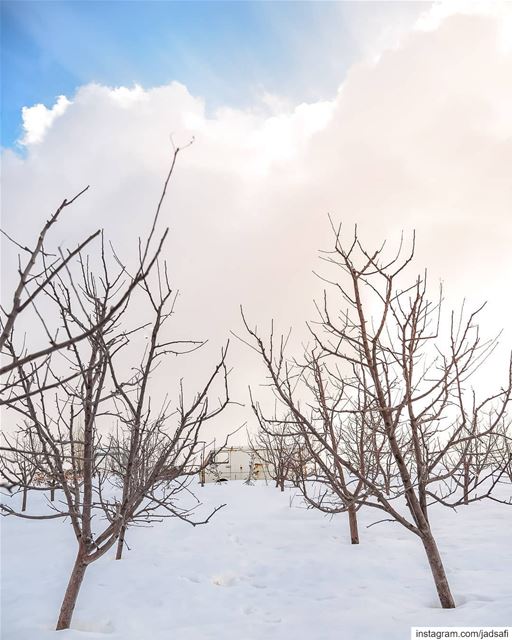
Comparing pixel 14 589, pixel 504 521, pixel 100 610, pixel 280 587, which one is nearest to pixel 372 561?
pixel 280 587

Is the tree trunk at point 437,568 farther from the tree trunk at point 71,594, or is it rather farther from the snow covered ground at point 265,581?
the tree trunk at point 71,594

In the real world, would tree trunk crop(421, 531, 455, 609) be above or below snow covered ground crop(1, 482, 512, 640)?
above

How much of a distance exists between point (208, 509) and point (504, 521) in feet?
25.8

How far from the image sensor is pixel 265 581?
→ 586 cm

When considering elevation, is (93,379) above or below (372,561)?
above

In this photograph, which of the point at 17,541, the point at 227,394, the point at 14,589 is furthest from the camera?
the point at 17,541

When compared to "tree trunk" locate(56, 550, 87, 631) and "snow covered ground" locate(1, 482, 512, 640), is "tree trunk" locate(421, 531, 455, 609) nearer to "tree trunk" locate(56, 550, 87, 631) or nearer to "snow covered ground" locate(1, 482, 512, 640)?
"snow covered ground" locate(1, 482, 512, 640)

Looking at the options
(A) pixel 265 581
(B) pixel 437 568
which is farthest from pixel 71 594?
(B) pixel 437 568

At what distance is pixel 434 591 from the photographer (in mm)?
4688

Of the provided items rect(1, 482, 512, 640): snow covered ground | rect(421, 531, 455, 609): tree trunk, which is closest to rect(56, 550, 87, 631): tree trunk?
rect(1, 482, 512, 640): snow covered ground

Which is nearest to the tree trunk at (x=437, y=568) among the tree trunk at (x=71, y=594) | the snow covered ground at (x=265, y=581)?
the snow covered ground at (x=265, y=581)

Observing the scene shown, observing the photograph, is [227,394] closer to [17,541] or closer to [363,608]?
[363,608]

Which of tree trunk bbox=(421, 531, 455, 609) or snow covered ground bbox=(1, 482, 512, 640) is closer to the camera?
tree trunk bbox=(421, 531, 455, 609)

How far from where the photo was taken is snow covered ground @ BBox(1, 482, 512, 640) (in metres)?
3.84
